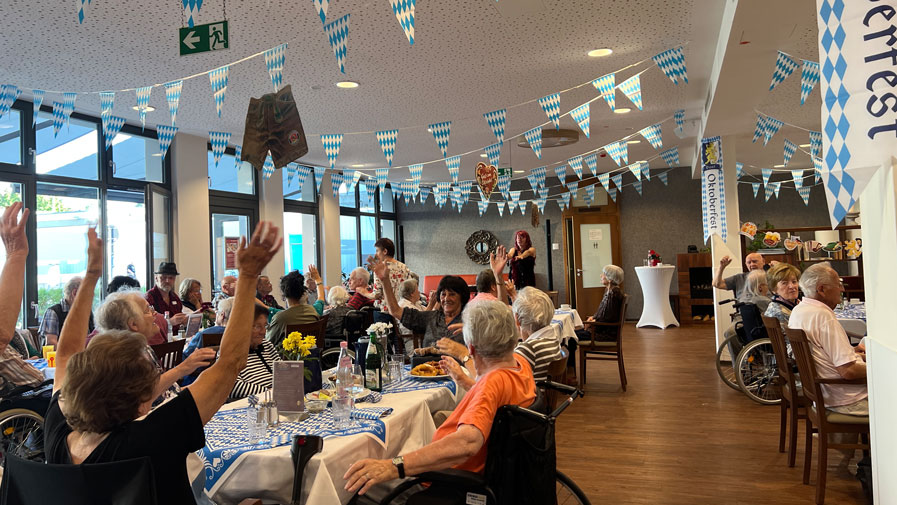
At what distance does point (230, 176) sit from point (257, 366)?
22.6ft

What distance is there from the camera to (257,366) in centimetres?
322

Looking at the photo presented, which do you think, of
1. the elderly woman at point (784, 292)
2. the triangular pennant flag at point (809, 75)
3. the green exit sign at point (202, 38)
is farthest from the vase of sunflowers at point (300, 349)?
the triangular pennant flag at point (809, 75)

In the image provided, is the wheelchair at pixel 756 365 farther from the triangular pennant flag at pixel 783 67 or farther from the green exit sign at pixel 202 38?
the green exit sign at pixel 202 38

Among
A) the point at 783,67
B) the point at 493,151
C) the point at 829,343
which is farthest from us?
the point at 493,151

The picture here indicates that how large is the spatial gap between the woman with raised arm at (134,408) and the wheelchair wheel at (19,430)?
2.21 meters

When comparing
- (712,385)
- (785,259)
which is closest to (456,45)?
(712,385)

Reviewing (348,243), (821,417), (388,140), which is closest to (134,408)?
(821,417)

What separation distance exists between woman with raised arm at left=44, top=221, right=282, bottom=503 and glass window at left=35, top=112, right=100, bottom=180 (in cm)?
603

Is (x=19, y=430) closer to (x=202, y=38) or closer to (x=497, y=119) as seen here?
(x=202, y=38)

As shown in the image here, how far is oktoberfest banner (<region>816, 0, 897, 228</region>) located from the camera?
177cm

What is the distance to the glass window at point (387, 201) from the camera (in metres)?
14.6

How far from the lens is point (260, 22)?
445 cm

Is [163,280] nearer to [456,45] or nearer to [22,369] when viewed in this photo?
[22,369]

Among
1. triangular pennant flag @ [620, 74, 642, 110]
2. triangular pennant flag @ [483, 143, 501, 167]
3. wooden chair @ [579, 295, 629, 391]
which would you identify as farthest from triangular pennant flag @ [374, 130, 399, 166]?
wooden chair @ [579, 295, 629, 391]
